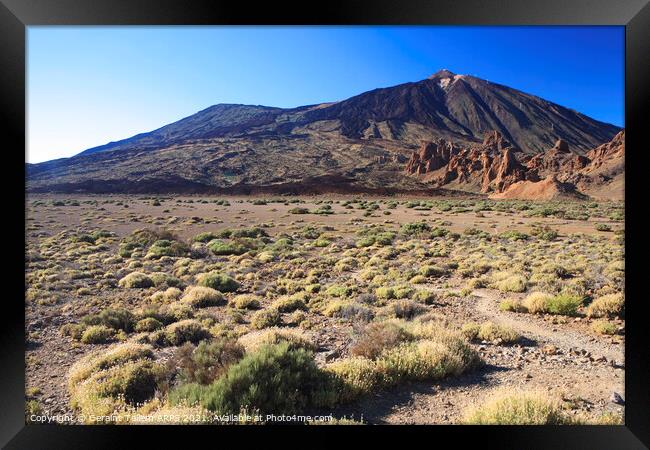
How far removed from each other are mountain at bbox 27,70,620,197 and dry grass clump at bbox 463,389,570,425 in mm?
27232

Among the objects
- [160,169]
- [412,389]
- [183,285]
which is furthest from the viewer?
[160,169]

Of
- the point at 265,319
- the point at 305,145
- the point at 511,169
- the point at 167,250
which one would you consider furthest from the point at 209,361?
the point at 511,169

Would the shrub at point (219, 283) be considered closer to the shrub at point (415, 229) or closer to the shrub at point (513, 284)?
the shrub at point (513, 284)

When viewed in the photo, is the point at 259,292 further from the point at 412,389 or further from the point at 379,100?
the point at 379,100

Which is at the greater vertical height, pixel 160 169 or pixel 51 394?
pixel 160 169

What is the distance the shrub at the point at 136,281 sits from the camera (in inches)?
313

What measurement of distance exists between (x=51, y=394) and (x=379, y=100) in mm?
40311

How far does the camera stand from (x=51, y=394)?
3.76 metres

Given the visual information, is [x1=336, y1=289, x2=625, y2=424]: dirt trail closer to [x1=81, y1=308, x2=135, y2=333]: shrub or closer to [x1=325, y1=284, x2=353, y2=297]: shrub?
[x1=325, y1=284, x2=353, y2=297]: shrub

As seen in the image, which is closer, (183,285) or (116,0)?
(116,0)

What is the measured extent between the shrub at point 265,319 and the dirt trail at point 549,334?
12.2 feet

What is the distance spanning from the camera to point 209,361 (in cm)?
361

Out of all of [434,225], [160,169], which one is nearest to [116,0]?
[434,225]

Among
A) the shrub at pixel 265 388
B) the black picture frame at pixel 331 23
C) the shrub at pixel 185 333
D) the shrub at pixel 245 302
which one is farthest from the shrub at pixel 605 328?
the shrub at pixel 185 333
